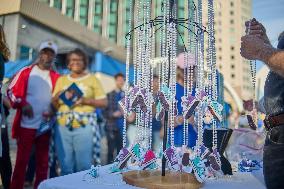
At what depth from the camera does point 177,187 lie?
1.10 meters

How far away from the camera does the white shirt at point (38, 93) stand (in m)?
2.62

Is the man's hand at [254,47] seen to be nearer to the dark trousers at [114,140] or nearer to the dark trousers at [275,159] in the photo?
the dark trousers at [275,159]

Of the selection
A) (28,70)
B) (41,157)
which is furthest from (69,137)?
(28,70)

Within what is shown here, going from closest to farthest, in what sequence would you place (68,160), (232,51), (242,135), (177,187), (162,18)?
(177,187) < (162,18) < (242,135) < (68,160) < (232,51)

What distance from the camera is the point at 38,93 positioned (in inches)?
105

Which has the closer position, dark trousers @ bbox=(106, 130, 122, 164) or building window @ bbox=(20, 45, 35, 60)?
dark trousers @ bbox=(106, 130, 122, 164)

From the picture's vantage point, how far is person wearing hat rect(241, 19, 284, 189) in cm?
97

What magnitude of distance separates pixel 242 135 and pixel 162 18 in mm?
1206

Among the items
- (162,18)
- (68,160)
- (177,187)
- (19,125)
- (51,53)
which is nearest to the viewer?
(177,187)

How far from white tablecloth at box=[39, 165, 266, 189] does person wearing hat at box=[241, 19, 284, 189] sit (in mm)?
201

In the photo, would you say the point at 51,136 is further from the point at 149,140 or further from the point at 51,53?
the point at 149,140

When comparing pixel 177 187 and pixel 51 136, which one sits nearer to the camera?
pixel 177 187

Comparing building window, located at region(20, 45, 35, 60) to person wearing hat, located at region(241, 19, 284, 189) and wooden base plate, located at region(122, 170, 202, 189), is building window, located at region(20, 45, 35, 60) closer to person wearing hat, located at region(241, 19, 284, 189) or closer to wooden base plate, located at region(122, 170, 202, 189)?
wooden base plate, located at region(122, 170, 202, 189)

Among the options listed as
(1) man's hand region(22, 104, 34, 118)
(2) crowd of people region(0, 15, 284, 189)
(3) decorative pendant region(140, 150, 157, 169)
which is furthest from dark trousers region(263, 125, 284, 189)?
(1) man's hand region(22, 104, 34, 118)
